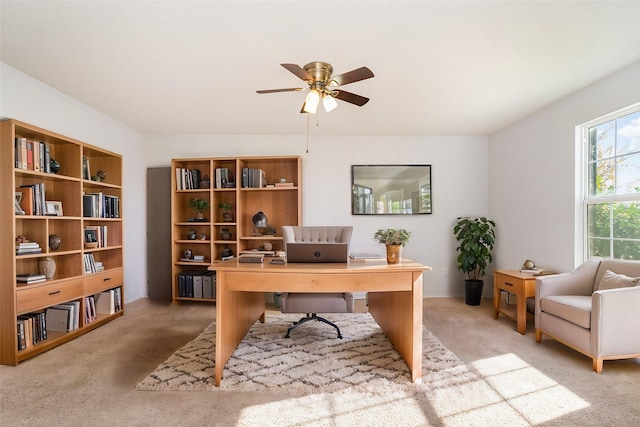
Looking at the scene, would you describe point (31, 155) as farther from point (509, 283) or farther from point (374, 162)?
point (509, 283)

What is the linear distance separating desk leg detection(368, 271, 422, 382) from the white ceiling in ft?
5.49

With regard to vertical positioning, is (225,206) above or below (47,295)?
above

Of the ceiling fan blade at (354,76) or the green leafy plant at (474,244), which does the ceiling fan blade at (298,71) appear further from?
the green leafy plant at (474,244)

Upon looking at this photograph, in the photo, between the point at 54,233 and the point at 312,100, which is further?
the point at 54,233

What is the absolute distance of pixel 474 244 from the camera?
4.11 metres

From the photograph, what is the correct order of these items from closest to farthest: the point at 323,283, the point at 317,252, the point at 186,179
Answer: the point at 323,283 → the point at 317,252 → the point at 186,179

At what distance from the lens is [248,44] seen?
220cm

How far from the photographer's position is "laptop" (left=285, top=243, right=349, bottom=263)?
230 cm

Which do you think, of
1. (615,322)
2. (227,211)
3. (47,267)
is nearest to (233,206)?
(227,211)

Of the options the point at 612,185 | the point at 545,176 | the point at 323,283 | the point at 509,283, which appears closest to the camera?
the point at 323,283

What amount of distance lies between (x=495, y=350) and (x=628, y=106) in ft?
7.74

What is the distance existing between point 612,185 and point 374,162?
2.62m

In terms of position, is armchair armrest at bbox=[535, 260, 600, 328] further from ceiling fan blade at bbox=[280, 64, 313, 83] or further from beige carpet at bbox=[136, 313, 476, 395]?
ceiling fan blade at bbox=[280, 64, 313, 83]

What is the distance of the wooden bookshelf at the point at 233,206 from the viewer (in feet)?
13.6
